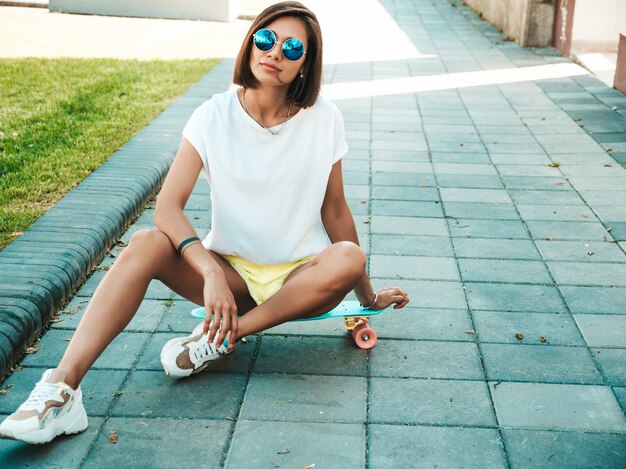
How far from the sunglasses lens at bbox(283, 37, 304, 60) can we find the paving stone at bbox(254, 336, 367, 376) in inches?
47.3

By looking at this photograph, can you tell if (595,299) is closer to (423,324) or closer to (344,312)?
(423,324)

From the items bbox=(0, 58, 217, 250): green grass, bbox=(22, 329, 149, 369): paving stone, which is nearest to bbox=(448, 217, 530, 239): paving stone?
bbox=(22, 329, 149, 369): paving stone

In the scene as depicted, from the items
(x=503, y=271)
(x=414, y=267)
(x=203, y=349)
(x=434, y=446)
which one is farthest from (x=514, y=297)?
(x=203, y=349)

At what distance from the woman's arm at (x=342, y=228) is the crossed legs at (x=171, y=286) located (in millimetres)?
194

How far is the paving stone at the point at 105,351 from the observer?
311 cm

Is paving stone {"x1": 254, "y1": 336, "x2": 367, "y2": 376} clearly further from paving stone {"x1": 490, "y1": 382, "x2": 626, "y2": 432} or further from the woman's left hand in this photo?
paving stone {"x1": 490, "y1": 382, "x2": 626, "y2": 432}

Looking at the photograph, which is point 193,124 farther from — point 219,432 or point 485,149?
point 485,149

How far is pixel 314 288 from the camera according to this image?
2.87 m

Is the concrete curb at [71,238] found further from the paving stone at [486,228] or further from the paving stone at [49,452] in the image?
the paving stone at [486,228]

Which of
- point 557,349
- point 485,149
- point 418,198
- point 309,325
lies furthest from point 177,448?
point 485,149

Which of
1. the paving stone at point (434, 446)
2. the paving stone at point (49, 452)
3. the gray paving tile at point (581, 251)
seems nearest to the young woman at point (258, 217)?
the paving stone at point (49, 452)

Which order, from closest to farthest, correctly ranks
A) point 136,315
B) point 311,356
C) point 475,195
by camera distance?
point 311,356 < point 136,315 < point 475,195

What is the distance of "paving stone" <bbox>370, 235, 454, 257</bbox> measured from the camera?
14.2 ft

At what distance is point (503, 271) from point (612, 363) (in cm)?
100
